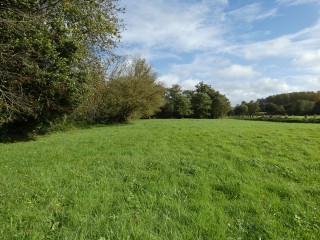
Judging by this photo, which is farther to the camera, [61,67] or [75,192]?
[61,67]

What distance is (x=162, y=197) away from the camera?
5.70 metres

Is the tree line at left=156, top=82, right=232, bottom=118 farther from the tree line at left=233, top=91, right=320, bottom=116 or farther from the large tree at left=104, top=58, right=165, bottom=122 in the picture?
the large tree at left=104, top=58, right=165, bottom=122

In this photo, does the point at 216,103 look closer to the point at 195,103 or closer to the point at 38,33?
the point at 195,103

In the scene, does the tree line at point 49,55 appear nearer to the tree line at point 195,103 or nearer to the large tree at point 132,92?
the large tree at point 132,92

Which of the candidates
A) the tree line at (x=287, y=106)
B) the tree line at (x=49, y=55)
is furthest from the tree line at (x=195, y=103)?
the tree line at (x=49, y=55)

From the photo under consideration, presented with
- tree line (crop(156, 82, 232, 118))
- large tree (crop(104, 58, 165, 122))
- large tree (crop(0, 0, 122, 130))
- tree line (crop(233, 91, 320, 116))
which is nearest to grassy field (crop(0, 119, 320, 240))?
large tree (crop(0, 0, 122, 130))

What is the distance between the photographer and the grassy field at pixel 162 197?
430cm

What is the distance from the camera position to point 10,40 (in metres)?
6.77

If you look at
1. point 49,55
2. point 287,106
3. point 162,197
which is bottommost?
point 162,197

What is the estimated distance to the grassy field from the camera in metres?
4.30

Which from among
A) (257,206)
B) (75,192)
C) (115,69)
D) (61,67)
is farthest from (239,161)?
(115,69)

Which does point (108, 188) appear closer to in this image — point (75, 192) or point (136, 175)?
point (75, 192)

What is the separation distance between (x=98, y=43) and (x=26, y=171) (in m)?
6.18

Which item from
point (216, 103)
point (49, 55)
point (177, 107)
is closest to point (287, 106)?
point (216, 103)
